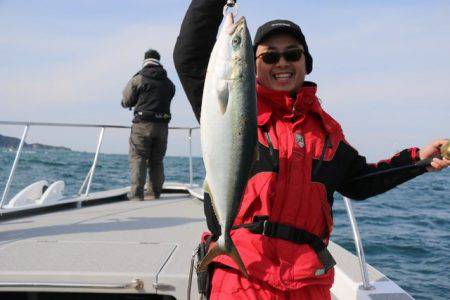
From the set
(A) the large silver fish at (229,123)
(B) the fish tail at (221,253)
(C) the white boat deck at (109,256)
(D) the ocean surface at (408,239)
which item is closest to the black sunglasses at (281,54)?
(A) the large silver fish at (229,123)

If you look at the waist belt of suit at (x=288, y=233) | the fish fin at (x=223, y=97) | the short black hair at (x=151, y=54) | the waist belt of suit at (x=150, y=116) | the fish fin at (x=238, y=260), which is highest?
the short black hair at (x=151, y=54)

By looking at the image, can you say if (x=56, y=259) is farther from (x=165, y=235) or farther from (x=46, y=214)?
(x=46, y=214)

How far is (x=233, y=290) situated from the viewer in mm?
2170

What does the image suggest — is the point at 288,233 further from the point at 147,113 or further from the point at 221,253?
the point at 147,113

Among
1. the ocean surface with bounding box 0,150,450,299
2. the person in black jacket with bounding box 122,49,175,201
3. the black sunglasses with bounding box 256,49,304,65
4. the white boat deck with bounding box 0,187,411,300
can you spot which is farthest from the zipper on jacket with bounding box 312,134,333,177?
the person in black jacket with bounding box 122,49,175,201

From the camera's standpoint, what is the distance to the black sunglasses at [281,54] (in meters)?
2.44

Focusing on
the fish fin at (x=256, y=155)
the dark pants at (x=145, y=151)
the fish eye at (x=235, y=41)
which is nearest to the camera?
the fish eye at (x=235, y=41)

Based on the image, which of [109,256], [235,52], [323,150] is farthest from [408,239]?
[235,52]

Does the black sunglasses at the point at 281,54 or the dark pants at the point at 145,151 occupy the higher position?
the black sunglasses at the point at 281,54

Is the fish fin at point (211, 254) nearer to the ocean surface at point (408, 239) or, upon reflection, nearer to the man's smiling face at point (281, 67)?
the man's smiling face at point (281, 67)

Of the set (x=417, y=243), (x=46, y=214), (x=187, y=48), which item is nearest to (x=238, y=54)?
(x=187, y=48)

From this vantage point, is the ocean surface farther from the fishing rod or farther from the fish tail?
the fish tail

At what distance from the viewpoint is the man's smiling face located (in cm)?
246

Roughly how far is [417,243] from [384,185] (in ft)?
22.6
